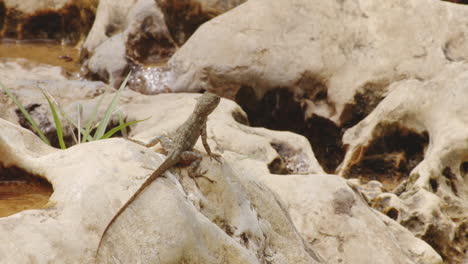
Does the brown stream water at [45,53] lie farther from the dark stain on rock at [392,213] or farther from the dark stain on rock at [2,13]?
the dark stain on rock at [392,213]

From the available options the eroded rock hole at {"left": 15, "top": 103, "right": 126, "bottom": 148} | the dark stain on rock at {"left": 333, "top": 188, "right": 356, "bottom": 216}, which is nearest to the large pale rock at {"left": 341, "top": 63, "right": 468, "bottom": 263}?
the dark stain on rock at {"left": 333, "top": 188, "right": 356, "bottom": 216}

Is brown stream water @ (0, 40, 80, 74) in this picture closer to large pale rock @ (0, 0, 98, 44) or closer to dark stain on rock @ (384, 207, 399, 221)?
large pale rock @ (0, 0, 98, 44)

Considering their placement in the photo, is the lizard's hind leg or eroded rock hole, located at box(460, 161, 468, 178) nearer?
the lizard's hind leg

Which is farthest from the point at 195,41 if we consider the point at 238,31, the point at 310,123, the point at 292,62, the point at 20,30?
the point at 20,30

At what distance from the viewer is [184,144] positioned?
162 inches

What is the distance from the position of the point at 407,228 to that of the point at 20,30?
9.13 meters

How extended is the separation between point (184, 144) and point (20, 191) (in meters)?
1.14

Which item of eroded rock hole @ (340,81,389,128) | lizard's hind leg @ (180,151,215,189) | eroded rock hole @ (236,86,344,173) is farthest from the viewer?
eroded rock hole @ (236,86,344,173)

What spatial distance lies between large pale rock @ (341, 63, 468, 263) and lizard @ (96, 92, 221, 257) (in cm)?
259

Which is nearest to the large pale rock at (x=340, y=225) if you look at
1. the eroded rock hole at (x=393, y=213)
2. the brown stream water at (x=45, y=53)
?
the eroded rock hole at (x=393, y=213)

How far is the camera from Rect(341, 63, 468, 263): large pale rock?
6.11 meters

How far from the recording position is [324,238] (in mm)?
5082

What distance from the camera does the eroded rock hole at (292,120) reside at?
328 inches

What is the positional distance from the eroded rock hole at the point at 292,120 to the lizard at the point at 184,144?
12.5ft
